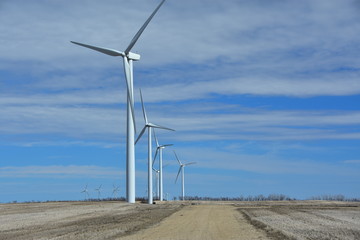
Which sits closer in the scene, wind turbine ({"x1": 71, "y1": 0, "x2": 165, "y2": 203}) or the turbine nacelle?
wind turbine ({"x1": 71, "y1": 0, "x2": 165, "y2": 203})

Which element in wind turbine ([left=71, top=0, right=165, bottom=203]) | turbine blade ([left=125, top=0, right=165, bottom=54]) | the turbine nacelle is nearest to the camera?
turbine blade ([left=125, top=0, right=165, bottom=54])

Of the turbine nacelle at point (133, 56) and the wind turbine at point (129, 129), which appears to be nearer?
the wind turbine at point (129, 129)

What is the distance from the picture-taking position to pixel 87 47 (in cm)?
7431

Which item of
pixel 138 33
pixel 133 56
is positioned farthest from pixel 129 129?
pixel 138 33

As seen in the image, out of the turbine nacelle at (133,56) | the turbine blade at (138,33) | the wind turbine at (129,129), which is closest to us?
the turbine blade at (138,33)

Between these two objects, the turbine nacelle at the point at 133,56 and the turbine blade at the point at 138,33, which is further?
the turbine nacelle at the point at 133,56

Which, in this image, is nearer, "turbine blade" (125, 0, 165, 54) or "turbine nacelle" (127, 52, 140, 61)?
"turbine blade" (125, 0, 165, 54)

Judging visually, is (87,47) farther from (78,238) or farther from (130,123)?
(78,238)

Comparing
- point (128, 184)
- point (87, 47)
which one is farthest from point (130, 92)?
point (128, 184)

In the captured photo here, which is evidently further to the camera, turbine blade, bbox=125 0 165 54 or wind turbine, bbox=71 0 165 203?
wind turbine, bbox=71 0 165 203

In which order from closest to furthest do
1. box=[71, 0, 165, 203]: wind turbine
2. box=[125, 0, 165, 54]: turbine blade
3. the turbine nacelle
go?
box=[125, 0, 165, 54]: turbine blade
box=[71, 0, 165, 203]: wind turbine
the turbine nacelle

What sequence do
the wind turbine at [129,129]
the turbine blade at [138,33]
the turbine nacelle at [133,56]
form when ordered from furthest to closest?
the turbine nacelle at [133,56] → the wind turbine at [129,129] → the turbine blade at [138,33]

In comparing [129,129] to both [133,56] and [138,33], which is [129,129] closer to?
[133,56]

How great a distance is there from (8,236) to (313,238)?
16447 mm
